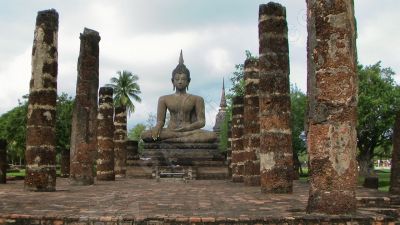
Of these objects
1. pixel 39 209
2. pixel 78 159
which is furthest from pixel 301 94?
pixel 39 209

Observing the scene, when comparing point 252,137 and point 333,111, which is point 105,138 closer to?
point 252,137

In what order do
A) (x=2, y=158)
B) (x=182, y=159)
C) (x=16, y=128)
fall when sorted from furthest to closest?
(x=16, y=128) < (x=182, y=159) < (x=2, y=158)

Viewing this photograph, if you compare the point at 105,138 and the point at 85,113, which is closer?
the point at 85,113

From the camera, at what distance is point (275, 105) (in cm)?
1119

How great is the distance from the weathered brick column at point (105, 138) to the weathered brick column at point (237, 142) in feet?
14.6

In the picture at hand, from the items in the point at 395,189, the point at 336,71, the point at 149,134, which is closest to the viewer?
the point at 336,71

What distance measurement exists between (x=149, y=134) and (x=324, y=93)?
14.4 m

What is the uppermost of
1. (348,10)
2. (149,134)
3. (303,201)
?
(348,10)

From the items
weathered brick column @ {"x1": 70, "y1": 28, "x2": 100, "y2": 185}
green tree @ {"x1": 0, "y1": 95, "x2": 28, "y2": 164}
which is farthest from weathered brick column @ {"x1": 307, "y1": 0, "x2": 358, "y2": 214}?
green tree @ {"x1": 0, "y1": 95, "x2": 28, "y2": 164}

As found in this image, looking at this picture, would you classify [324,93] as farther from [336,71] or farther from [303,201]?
[303,201]

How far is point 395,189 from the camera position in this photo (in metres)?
10.8

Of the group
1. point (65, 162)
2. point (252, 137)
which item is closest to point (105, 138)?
point (65, 162)

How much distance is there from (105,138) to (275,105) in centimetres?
915

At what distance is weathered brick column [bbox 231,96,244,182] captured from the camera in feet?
57.1
